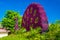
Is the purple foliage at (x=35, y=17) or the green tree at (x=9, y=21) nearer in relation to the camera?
the purple foliage at (x=35, y=17)

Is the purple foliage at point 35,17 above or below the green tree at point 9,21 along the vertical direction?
below

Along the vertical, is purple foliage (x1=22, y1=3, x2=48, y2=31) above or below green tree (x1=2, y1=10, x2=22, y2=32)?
below

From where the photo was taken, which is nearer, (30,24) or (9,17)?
(30,24)

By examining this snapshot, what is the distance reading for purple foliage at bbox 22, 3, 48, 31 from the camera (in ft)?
37.5

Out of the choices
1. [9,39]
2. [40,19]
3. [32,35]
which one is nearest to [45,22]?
[40,19]

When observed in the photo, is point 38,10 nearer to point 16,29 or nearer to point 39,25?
point 39,25

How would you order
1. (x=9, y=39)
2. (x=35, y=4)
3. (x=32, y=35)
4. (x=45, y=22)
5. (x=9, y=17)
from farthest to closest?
(x=9, y=17) < (x=35, y=4) < (x=45, y=22) < (x=9, y=39) < (x=32, y=35)

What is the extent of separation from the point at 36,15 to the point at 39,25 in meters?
0.61

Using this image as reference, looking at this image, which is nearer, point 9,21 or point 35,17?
point 35,17

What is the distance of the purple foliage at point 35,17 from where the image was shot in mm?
11438

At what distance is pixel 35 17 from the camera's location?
12039 millimetres

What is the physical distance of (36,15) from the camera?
39.0 feet

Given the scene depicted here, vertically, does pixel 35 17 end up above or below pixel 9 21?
below

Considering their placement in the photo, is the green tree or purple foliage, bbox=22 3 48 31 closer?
purple foliage, bbox=22 3 48 31
